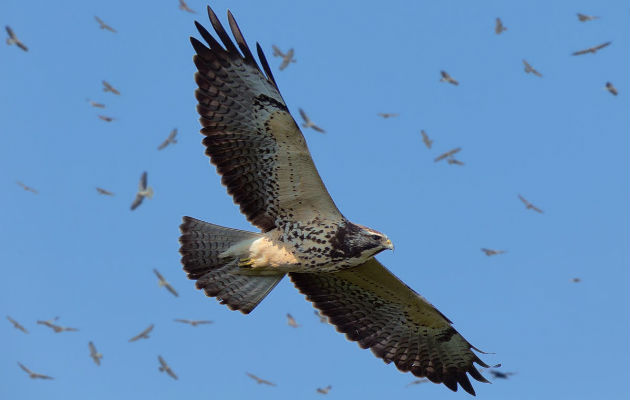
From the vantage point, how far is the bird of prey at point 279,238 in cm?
1270

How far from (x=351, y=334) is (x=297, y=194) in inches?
92.1

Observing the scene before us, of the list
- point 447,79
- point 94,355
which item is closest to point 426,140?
point 447,79

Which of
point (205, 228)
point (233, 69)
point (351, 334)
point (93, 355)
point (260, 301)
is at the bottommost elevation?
point (93, 355)

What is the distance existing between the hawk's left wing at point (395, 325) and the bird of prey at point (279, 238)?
0.5 inches

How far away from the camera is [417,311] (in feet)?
46.9

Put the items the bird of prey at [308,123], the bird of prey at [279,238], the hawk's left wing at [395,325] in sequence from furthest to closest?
the bird of prey at [308,123] < the hawk's left wing at [395,325] < the bird of prey at [279,238]

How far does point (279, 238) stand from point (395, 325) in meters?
2.22

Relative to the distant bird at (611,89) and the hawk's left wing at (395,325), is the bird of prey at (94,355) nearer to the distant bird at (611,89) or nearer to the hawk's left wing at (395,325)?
the hawk's left wing at (395,325)

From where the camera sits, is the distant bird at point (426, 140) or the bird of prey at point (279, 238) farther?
the distant bird at point (426, 140)

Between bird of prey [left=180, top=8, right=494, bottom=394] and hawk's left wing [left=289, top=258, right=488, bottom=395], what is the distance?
1cm

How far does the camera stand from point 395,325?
14.4 m

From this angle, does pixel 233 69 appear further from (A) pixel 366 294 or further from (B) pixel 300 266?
(A) pixel 366 294

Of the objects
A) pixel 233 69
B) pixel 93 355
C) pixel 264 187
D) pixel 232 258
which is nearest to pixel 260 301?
pixel 232 258

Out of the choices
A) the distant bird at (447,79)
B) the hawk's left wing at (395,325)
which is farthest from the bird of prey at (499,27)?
the hawk's left wing at (395,325)
